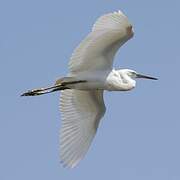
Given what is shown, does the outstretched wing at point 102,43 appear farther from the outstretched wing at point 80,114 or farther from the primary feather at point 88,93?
A: the outstretched wing at point 80,114

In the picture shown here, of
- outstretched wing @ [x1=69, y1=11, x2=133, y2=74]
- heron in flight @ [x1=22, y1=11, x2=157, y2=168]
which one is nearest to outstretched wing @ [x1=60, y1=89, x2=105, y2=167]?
heron in flight @ [x1=22, y1=11, x2=157, y2=168]

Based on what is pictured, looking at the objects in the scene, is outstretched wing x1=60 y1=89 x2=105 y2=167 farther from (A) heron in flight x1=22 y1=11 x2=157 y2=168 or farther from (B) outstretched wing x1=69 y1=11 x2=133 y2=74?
(B) outstretched wing x1=69 y1=11 x2=133 y2=74

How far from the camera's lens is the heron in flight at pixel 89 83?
16.5 metres

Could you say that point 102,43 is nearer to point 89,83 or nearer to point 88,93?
point 89,83

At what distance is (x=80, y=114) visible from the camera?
18.5 m

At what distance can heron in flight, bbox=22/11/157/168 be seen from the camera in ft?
54.1

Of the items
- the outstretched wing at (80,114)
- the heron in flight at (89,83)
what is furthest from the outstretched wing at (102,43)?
the outstretched wing at (80,114)

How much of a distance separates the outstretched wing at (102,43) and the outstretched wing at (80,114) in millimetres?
1240

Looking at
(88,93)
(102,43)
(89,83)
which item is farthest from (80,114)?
(102,43)

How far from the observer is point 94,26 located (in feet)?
53.5

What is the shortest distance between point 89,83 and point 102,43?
0.85 metres

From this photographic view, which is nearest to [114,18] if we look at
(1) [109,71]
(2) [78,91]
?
(1) [109,71]

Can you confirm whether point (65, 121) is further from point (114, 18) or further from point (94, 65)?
point (114, 18)

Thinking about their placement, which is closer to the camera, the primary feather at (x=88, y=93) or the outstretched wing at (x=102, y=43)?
the outstretched wing at (x=102, y=43)
